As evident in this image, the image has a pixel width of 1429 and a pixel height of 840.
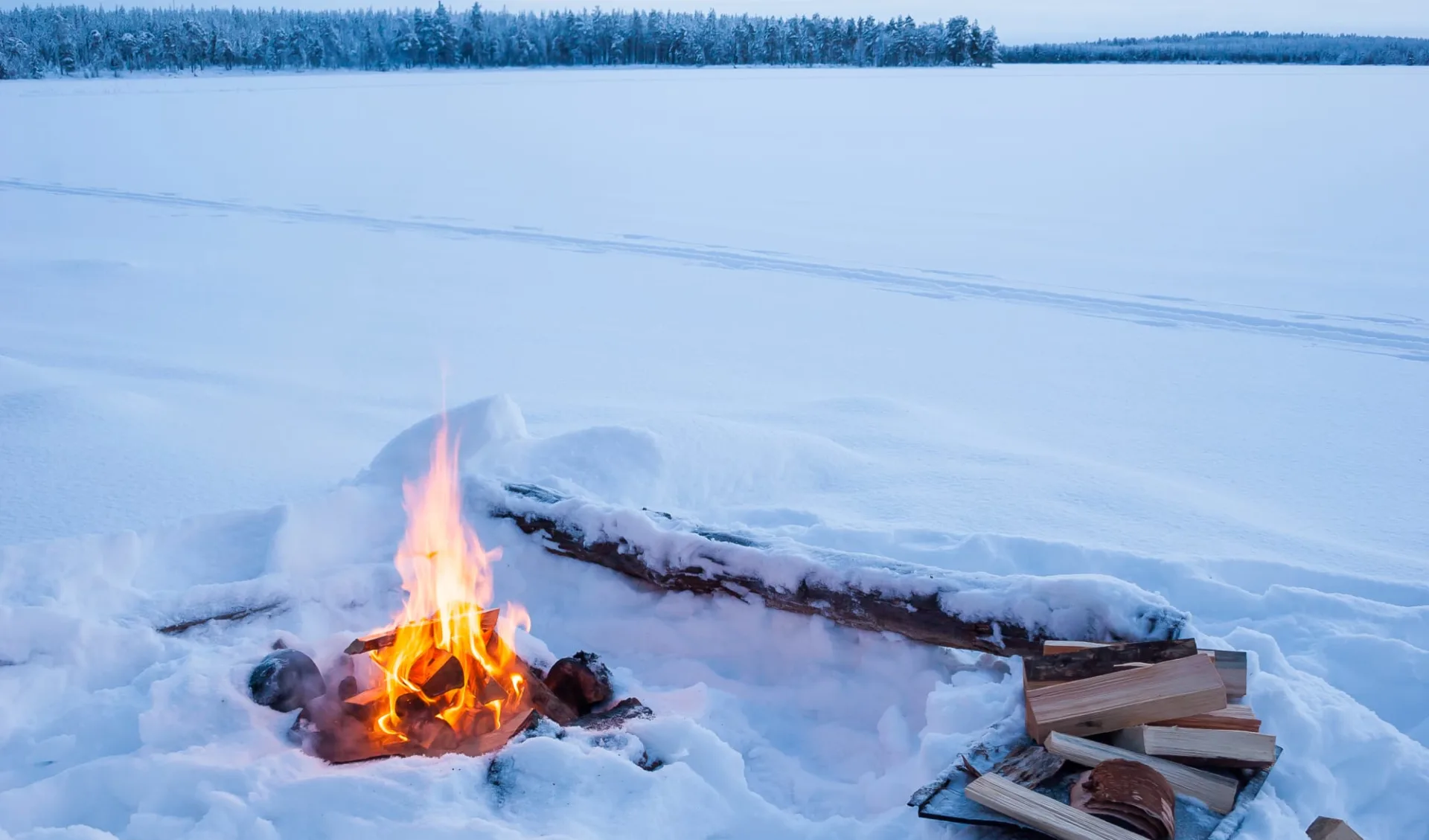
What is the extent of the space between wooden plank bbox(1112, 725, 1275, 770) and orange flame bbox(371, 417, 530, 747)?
188 cm

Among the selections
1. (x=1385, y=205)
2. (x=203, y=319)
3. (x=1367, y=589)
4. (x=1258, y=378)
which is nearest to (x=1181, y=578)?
(x=1367, y=589)

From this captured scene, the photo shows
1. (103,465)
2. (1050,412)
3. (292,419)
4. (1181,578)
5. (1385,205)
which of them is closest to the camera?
(1181,578)

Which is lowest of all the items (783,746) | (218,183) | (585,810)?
(783,746)

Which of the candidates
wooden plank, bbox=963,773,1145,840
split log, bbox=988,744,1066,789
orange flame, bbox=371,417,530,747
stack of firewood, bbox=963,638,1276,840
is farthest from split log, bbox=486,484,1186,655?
wooden plank, bbox=963,773,1145,840

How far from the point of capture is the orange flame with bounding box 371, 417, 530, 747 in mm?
3113

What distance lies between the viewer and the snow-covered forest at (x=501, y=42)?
249ft

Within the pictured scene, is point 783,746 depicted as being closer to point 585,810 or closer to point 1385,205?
point 585,810

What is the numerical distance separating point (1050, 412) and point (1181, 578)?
105 inches

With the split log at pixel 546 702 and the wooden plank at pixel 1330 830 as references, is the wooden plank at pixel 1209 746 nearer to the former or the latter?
the wooden plank at pixel 1330 830

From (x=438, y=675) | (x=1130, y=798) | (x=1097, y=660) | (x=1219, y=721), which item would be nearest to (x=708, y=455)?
Result: (x=438, y=675)

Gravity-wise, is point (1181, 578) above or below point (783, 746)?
above

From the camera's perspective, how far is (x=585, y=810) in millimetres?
2578

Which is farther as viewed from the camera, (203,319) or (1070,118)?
(1070,118)

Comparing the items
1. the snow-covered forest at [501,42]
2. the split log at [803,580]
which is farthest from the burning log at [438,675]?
the snow-covered forest at [501,42]
